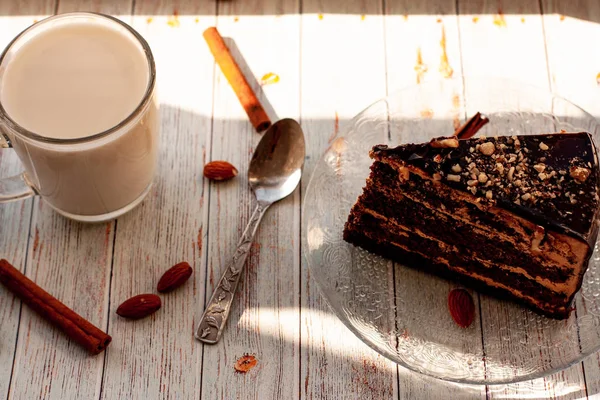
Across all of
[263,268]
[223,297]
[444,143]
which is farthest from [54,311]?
[444,143]

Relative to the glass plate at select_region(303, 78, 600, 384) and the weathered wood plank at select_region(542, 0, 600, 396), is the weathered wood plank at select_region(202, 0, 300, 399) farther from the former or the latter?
the weathered wood plank at select_region(542, 0, 600, 396)

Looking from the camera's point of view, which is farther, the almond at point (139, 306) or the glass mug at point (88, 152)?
the almond at point (139, 306)

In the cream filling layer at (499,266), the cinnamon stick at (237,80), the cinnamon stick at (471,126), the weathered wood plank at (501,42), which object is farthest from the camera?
the weathered wood plank at (501,42)

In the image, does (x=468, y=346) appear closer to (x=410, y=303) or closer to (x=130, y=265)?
(x=410, y=303)

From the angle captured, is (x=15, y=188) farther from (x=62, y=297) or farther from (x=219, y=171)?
(x=219, y=171)

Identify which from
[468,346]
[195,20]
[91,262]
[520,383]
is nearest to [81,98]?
[91,262]

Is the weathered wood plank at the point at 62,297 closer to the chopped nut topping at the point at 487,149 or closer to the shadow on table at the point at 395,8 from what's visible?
the shadow on table at the point at 395,8

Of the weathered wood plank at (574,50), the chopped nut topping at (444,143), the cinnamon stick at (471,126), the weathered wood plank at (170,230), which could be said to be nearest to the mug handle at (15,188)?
the weathered wood plank at (170,230)
